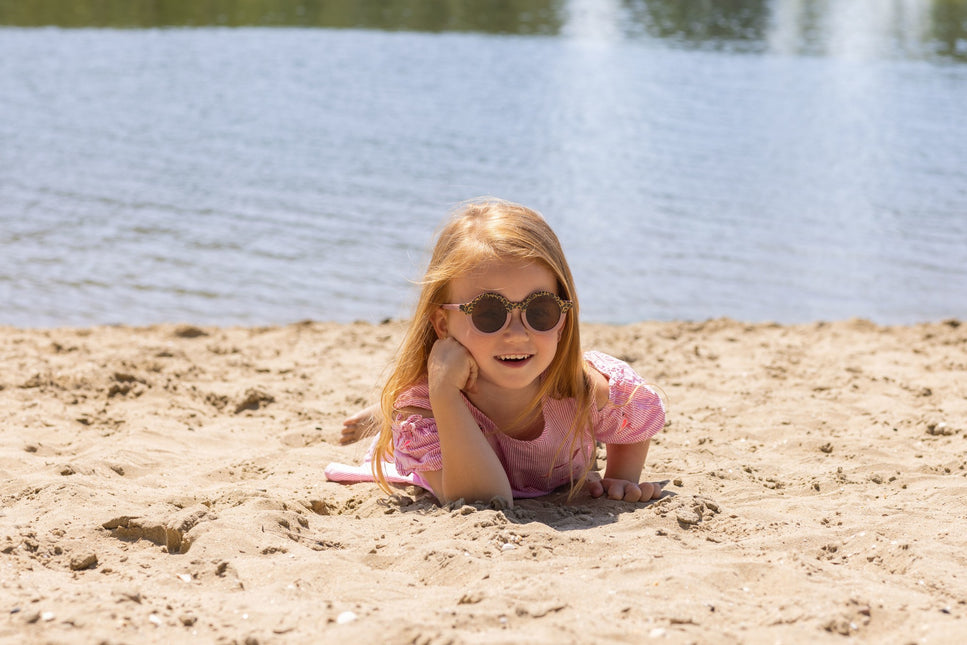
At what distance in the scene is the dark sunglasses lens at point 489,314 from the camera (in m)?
3.43

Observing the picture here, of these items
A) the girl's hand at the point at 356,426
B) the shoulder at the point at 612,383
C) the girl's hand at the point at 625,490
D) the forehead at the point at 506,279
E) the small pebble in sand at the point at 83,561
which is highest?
the forehead at the point at 506,279

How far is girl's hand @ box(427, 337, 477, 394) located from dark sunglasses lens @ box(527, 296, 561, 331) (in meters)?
0.27

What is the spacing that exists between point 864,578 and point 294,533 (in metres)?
1.79

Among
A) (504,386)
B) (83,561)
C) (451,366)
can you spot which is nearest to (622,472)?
(504,386)

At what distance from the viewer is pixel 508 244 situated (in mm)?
3482

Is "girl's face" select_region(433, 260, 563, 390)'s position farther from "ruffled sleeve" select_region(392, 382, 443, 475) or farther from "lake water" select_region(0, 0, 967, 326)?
"lake water" select_region(0, 0, 967, 326)

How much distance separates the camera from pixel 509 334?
3443 mm

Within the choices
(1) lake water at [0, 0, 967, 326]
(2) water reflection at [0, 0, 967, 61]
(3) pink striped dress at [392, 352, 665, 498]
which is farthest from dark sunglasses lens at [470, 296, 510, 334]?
(2) water reflection at [0, 0, 967, 61]

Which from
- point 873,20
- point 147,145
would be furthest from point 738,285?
point 873,20

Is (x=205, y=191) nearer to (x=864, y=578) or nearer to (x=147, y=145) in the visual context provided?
(x=147, y=145)

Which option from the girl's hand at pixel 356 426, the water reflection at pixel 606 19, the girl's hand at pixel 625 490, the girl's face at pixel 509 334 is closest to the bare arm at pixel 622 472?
the girl's hand at pixel 625 490

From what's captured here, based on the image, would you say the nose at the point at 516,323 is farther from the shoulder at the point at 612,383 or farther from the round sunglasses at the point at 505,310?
the shoulder at the point at 612,383

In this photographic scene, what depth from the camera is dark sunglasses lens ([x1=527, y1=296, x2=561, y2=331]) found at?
3457 mm

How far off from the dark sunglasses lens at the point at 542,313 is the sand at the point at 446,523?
26.3 inches
